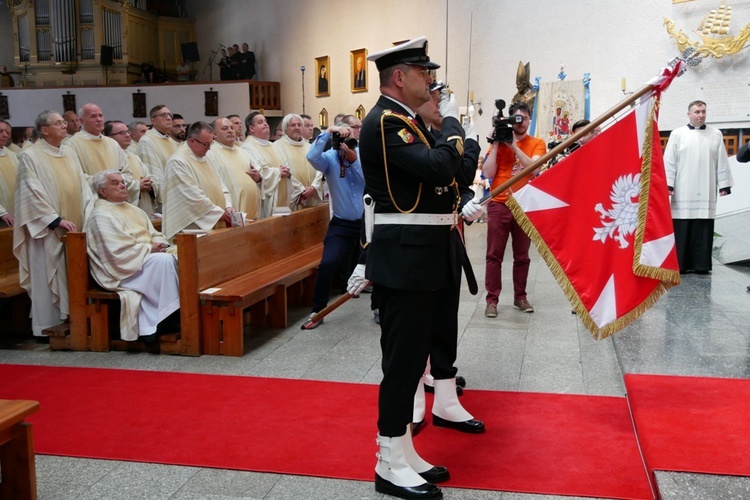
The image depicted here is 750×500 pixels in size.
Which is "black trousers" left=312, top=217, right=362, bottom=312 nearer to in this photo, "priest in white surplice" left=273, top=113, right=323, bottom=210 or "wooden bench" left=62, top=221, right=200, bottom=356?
"wooden bench" left=62, top=221, right=200, bottom=356

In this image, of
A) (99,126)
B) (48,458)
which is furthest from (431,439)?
(99,126)

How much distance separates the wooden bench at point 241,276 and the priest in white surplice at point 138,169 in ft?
4.99

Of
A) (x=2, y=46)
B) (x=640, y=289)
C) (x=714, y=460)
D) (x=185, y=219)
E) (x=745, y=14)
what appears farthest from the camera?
(x=2, y=46)

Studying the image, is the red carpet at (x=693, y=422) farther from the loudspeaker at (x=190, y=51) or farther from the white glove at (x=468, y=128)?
the loudspeaker at (x=190, y=51)

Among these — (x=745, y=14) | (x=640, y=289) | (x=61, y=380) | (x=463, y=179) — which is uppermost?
(x=745, y=14)

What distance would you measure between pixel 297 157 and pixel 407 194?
543 cm

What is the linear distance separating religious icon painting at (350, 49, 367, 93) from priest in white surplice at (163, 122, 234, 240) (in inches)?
367

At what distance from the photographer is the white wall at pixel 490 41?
36.3 feet

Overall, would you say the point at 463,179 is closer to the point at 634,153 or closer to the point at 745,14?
the point at 634,153

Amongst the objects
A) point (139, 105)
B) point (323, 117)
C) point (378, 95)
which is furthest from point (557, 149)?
point (139, 105)

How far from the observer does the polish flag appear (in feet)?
13.0

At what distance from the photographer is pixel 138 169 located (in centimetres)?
789

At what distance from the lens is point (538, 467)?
127 inches

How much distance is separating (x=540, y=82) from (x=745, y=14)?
10.6ft
